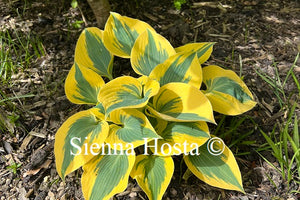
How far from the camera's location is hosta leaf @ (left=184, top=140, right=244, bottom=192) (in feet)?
4.60

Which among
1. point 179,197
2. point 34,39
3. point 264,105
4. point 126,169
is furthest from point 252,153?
point 34,39

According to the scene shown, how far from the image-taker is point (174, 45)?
211 centimetres

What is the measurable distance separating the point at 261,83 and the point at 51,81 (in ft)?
4.21

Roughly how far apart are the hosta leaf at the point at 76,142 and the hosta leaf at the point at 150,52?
302 mm

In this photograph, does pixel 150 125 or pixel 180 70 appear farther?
pixel 180 70

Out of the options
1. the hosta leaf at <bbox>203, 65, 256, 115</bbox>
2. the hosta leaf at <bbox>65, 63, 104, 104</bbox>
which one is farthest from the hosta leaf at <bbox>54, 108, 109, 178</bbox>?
the hosta leaf at <bbox>203, 65, 256, 115</bbox>

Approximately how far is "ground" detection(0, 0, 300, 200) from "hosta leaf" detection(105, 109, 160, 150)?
34 cm

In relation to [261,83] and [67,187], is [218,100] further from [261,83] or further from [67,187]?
[67,187]

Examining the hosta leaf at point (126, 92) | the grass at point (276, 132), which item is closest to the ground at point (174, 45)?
the grass at point (276, 132)

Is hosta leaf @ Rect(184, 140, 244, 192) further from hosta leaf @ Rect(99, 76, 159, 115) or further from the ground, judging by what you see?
hosta leaf @ Rect(99, 76, 159, 115)

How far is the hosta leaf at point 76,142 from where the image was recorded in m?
1.38

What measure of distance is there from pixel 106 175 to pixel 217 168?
0.49m

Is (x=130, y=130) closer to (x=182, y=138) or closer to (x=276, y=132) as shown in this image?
(x=182, y=138)

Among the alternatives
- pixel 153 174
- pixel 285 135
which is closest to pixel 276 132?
pixel 285 135
